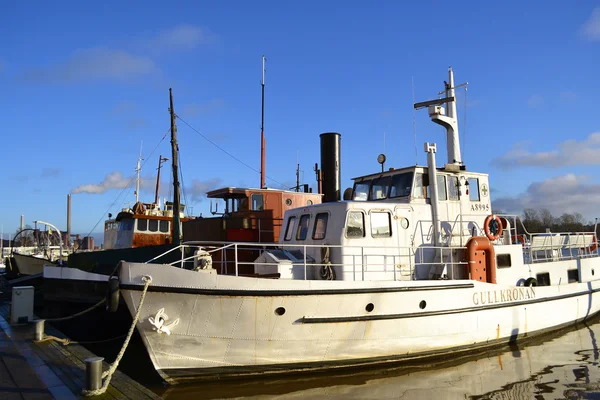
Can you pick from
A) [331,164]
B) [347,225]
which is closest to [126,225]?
[331,164]

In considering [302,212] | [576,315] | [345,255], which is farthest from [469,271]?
[576,315]

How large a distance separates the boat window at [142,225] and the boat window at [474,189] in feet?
43.1

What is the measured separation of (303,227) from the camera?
1071 cm

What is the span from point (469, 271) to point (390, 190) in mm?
2587

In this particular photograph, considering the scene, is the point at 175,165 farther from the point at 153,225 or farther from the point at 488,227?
the point at 488,227

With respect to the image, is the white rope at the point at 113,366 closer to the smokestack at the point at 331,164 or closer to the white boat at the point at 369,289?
the white boat at the point at 369,289

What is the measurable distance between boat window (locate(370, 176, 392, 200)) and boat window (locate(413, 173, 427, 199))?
75 cm

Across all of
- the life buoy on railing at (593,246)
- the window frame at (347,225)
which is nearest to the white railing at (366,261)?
the window frame at (347,225)

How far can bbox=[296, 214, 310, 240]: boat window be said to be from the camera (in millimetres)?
10613

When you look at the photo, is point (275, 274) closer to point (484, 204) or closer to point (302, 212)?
point (302, 212)

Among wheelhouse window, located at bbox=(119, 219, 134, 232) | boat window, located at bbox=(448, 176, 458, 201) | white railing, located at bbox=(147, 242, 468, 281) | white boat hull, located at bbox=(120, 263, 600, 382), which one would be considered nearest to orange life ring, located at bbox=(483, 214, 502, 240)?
white railing, located at bbox=(147, 242, 468, 281)

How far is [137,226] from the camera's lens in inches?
752

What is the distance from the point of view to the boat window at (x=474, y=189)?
11711 mm

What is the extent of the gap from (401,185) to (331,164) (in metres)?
4.36
